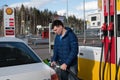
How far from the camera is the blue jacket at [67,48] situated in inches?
250

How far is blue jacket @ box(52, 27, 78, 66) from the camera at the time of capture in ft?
20.9

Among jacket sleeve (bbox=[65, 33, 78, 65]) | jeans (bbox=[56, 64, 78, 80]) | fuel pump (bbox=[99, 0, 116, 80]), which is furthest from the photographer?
jeans (bbox=[56, 64, 78, 80])

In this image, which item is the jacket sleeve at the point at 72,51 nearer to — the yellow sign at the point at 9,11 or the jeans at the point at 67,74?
the jeans at the point at 67,74

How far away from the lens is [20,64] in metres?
5.53

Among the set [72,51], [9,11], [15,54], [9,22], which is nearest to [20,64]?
[15,54]

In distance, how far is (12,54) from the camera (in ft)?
19.1

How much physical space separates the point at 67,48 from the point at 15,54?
1188 mm

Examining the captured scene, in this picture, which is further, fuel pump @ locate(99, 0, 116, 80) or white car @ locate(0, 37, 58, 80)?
fuel pump @ locate(99, 0, 116, 80)

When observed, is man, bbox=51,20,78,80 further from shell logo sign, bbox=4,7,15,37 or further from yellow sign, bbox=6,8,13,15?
yellow sign, bbox=6,8,13,15

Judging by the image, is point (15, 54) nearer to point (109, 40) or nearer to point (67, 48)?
point (67, 48)

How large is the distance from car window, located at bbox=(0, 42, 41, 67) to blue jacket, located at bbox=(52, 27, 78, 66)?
30.8 inches

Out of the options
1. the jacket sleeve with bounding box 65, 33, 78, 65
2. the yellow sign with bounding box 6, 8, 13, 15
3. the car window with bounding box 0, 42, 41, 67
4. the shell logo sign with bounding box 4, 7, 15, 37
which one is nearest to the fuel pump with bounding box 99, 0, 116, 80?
the jacket sleeve with bounding box 65, 33, 78, 65

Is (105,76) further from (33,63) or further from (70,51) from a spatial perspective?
(33,63)

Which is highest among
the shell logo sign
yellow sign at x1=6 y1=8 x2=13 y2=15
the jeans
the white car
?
yellow sign at x1=6 y1=8 x2=13 y2=15
